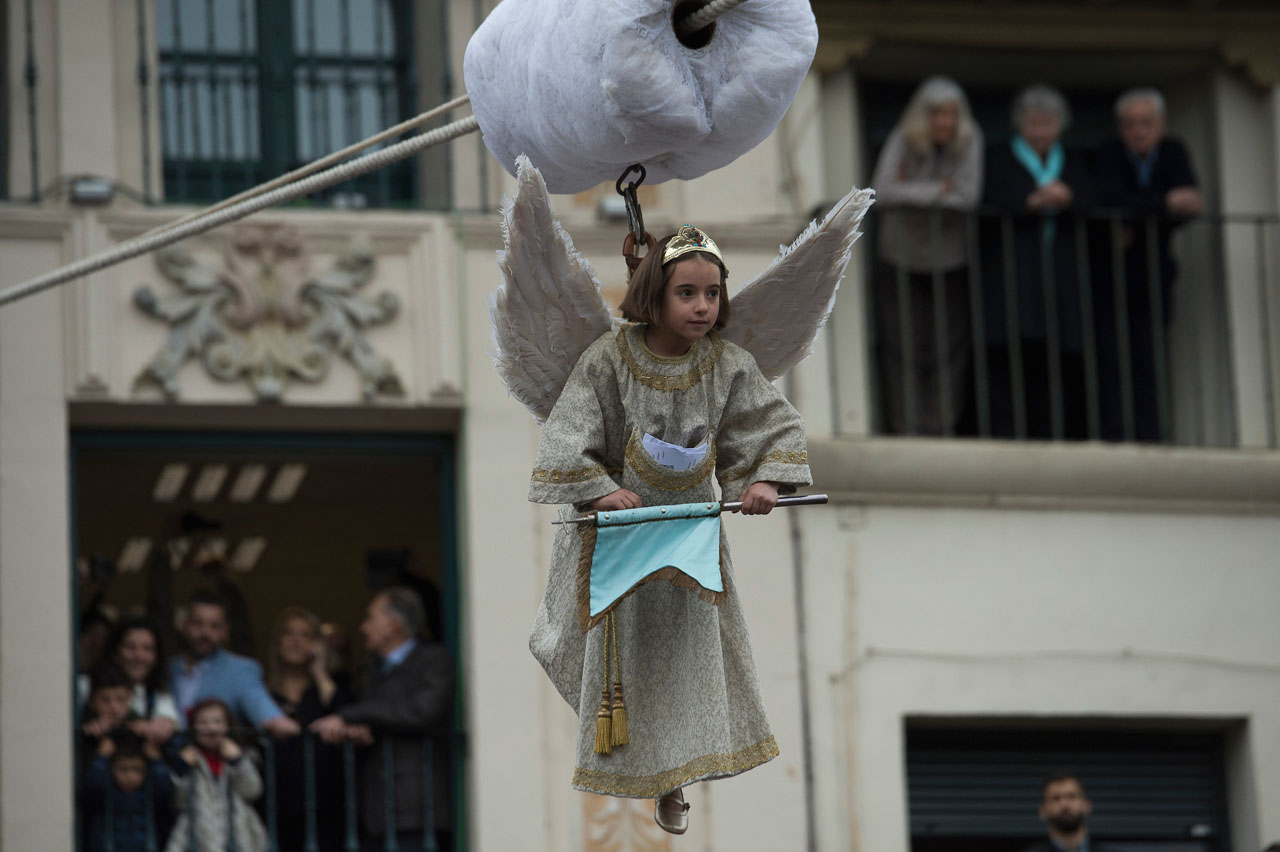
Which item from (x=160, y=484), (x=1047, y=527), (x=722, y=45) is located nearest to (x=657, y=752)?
(x=722, y=45)

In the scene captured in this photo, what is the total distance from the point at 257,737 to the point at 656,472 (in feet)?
Answer: 16.8

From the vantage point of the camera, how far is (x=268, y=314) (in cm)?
1179

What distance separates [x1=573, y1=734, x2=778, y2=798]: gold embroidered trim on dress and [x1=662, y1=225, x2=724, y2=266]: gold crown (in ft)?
3.90

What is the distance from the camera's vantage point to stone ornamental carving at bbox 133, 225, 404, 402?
11.7m

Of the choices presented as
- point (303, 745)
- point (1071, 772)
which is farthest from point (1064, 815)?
point (303, 745)

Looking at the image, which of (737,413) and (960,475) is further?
(960,475)

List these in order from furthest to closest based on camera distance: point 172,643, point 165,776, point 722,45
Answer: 1. point 172,643
2. point 165,776
3. point 722,45

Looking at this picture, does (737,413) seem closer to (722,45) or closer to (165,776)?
(722,45)

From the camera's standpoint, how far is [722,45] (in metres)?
6.82

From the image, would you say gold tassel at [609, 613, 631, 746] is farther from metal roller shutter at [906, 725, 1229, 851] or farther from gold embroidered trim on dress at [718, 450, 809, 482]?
metal roller shutter at [906, 725, 1229, 851]

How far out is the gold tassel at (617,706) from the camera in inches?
271

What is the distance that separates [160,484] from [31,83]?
9.44ft

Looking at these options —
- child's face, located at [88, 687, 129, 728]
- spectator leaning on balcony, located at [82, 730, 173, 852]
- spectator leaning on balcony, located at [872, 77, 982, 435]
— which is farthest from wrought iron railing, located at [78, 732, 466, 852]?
spectator leaning on balcony, located at [872, 77, 982, 435]

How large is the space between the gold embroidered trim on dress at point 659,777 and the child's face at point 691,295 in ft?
3.35
